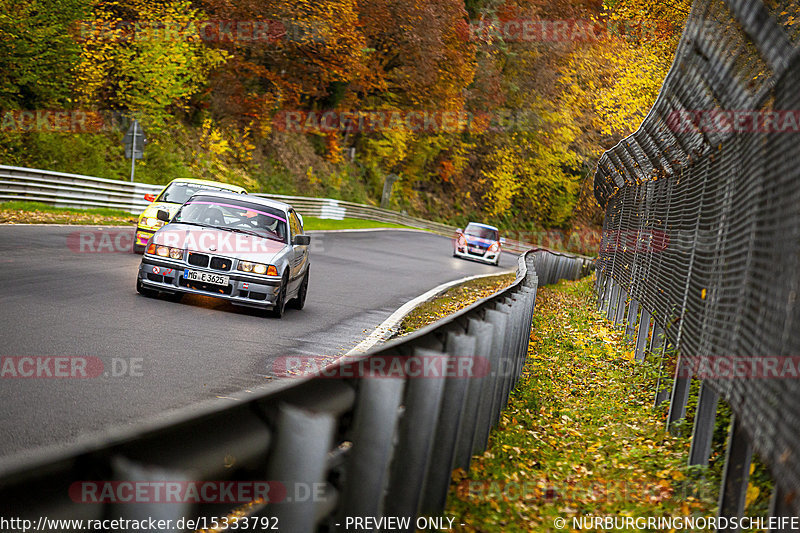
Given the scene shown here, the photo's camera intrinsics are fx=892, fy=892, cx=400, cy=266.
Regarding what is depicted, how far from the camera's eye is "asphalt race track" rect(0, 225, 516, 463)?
6.08 meters

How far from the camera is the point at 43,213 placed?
23859 mm

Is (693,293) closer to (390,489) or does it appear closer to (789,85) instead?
(789,85)

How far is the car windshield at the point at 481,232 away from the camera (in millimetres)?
36406

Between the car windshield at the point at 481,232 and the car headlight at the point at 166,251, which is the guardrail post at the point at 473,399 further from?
the car windshield at the point at 481,232

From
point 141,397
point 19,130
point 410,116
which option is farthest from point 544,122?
point 141,397

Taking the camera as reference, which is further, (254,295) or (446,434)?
(254,295)

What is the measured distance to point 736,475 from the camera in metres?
4.73

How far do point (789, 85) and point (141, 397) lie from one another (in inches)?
188

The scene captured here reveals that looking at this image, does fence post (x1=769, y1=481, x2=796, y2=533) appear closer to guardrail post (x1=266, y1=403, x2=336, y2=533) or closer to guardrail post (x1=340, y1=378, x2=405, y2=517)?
guardrail post (x1=340, y1=378, x2=405, y2=517)

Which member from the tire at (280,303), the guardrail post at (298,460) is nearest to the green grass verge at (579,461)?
the guardrail post at (298,460)

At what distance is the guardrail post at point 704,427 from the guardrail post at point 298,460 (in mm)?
3935

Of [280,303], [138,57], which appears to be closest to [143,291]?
[280,303]

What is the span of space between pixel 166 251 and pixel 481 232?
25.7 m

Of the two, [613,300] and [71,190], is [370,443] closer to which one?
[613,300]
